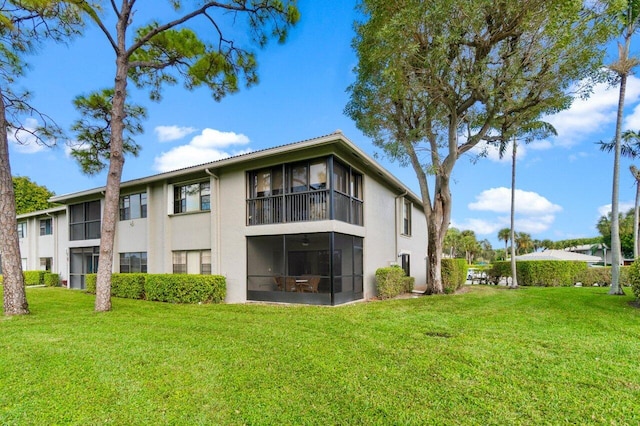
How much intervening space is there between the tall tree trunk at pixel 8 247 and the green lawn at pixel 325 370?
136 centimetres

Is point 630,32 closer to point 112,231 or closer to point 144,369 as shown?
point 144,369

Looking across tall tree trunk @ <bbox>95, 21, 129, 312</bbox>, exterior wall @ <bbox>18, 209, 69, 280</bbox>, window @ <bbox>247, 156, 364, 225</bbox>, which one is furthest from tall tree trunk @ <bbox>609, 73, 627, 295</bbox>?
exterior wall @ <bbox>18, 209, 69, 280</bbox>

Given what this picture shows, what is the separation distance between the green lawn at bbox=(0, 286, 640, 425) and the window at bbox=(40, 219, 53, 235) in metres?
17.9

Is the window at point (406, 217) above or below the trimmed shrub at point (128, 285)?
above

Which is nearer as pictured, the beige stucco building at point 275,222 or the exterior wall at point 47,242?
the beige stucco building at point 275,222

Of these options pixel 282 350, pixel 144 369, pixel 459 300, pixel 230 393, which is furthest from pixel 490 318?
pixel 144 369

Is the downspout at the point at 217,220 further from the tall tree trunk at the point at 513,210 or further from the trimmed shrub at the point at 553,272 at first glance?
the trimmed shrub at the point at 553,272

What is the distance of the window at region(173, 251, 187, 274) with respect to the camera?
14.1 m

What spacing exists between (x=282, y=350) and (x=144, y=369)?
2.03m

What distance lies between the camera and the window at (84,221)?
701 inches

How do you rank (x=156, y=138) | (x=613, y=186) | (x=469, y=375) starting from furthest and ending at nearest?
(x=156, y=138) < (x=613, y=186) < (x=469, y=375)

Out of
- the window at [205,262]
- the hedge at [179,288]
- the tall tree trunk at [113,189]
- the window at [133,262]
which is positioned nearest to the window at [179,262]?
the window at [205,262]

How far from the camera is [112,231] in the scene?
1000cm

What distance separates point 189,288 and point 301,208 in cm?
484
